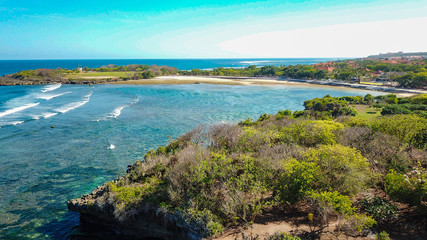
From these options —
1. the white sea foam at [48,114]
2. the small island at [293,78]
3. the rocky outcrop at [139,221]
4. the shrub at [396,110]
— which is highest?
the small island at [293,78]

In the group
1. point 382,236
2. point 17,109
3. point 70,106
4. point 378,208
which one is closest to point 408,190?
point 378,208

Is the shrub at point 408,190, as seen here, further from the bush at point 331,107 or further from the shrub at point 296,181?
the bush at point 331,107

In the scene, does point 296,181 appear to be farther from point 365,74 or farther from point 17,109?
point 365,74

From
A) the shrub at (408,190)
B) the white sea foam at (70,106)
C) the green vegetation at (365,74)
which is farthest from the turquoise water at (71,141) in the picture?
the green vegetation at (365,74)

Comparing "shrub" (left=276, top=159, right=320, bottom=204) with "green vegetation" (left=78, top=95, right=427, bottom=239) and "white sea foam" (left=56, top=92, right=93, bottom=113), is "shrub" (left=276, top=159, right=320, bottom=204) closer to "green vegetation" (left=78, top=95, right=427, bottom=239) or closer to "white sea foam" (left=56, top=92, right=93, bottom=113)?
"green vegetation" (left=78, top=95, right=427, bottom=239)

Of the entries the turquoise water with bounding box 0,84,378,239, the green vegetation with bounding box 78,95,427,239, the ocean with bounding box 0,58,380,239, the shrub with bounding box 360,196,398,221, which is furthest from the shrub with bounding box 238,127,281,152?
the turquoise water with bounding box 0,84,378,239
